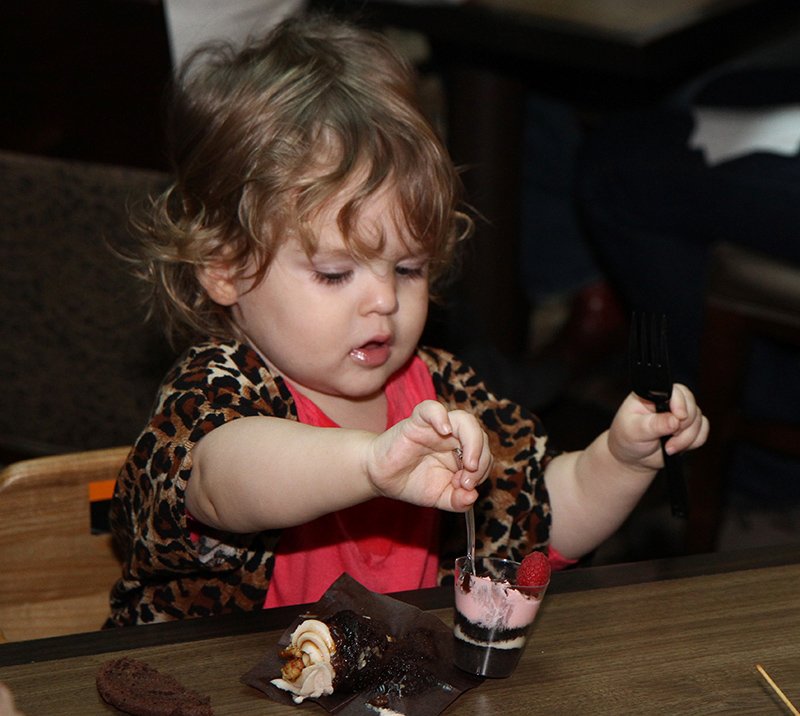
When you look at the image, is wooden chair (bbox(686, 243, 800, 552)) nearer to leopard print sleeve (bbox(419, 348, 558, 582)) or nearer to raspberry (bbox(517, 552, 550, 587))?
leopard print sleeve (bbox(419, 348, 558, 582))

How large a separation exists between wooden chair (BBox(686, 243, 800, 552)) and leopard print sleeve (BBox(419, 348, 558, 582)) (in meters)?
0.81

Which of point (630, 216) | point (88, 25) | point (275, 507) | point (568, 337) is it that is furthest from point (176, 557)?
point (568, 337)

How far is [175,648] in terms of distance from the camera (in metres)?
1.01

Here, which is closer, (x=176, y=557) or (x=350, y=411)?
(x=176, y=557)

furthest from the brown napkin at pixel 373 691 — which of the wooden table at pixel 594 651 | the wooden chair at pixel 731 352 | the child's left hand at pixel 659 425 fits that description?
the wooden chair at pixel 731 352

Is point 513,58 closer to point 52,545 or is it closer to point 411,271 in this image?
point 411,271

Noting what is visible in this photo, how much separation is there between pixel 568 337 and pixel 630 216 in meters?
0.67

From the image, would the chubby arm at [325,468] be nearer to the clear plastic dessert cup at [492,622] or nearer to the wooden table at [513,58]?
the clear plastic dessert cup at [492,622]

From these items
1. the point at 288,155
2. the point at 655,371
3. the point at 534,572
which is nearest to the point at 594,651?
the point at 534,572

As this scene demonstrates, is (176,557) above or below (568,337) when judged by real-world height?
above

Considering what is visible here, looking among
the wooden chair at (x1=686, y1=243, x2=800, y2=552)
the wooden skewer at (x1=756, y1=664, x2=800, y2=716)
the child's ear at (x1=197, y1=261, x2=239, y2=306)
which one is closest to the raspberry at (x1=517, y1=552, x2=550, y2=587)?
the wooden skewer at (x1=756, y1=664, x2=800, y2=716)

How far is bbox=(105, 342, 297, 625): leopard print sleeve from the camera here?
1213 mm

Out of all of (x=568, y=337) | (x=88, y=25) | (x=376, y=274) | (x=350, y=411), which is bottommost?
(x=568, y=337)

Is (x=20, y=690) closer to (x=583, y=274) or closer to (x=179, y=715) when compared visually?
(x=179, y=715)
